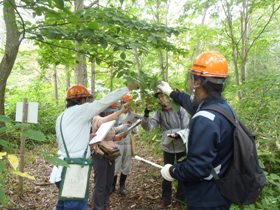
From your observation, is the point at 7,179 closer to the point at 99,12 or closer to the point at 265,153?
the point at 99,12

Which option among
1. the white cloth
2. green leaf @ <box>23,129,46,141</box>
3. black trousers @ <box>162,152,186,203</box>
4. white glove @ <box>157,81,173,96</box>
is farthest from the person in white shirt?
green leaf @ <box>23,129,46,141</box>

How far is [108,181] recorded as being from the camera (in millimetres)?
4660

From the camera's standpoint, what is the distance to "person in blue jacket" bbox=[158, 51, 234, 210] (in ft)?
6.83

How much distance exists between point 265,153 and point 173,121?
5.17 feet

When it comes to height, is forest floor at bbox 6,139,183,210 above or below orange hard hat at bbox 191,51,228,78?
below

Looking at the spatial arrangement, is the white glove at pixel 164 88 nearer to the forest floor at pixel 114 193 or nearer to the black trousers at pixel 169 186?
the black trousers at pixel 169 186

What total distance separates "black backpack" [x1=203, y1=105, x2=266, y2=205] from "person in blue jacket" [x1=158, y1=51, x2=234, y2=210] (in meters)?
0.05

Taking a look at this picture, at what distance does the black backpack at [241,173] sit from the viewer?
211 cm

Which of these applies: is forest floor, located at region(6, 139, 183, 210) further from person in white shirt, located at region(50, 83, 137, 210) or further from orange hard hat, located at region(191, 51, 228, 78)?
orange hard hat, located at region(191, 51, 228, 78)

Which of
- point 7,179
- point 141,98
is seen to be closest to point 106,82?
point 7,179

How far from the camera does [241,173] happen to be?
84.1 inches

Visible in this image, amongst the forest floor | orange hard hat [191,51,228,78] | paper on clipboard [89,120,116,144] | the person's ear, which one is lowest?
the forest floor

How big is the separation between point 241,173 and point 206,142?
0.40m

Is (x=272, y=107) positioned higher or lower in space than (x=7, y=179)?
higher
